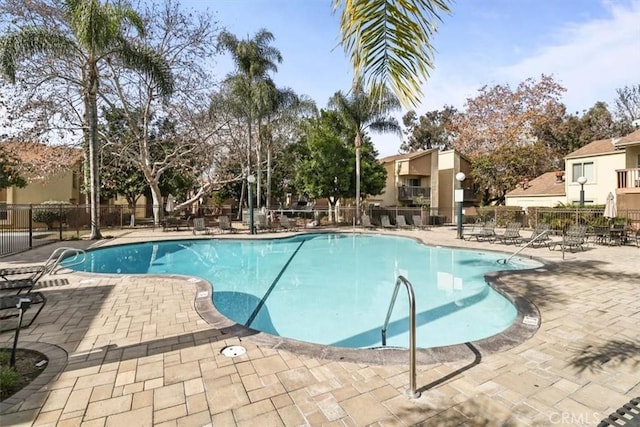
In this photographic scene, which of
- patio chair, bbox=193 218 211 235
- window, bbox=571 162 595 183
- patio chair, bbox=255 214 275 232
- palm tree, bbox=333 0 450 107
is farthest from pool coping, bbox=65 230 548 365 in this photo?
window, bbox=571 162 595 183

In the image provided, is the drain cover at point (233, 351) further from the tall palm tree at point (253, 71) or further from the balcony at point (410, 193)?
the balcony at point (410, 193)

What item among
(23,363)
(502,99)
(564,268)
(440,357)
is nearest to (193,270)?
(23,363)

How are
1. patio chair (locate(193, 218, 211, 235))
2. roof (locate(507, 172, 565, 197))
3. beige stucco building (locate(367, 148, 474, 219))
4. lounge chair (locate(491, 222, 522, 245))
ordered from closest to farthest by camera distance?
lounge chair (locate(491, 222, 522, 245)), patio chair (locate(193, 218, 211, 235)), roof (locate(507, 172, 565, 197)), beige stucco building (locate(367, 148, 474, 219))

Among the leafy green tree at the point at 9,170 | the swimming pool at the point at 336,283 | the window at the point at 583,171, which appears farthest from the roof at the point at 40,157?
the window at the point at 583,171

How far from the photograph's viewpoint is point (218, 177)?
72.9 ft

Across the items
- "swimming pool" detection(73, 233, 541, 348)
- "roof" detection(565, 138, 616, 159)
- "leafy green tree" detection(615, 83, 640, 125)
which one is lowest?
"swimming pool" detection(73, 233, 541, 348)

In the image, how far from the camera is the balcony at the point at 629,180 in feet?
54.8

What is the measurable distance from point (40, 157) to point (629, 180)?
102 feet

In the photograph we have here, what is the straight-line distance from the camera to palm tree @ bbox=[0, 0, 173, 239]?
36.7 ft

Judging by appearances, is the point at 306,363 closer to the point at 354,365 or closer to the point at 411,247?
the point at 354,365

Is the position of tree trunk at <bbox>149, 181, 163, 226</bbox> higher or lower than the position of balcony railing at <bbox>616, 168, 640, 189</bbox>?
lower

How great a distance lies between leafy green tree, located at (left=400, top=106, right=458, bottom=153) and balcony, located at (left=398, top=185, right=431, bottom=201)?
15.4m

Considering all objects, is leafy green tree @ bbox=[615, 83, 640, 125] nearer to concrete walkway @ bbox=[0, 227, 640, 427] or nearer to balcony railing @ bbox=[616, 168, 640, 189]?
balcony railing @ bbox=[616, 168, 640, 189]

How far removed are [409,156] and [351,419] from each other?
2678 centimetres
